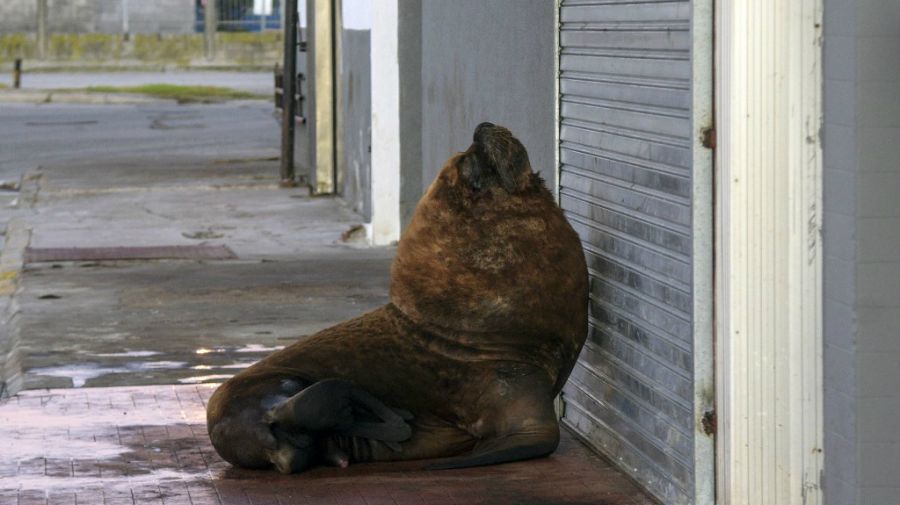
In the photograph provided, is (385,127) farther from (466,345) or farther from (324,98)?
(466,345)

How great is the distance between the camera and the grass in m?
35.4

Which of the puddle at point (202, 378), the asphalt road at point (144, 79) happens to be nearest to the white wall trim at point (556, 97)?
the puddle at point (202, 378)

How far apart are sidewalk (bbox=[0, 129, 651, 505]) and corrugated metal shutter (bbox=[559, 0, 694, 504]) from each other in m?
0.26

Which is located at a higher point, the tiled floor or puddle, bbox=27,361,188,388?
puddle, bbox=27,361,188,388

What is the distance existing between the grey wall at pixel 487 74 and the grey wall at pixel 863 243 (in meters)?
2.38

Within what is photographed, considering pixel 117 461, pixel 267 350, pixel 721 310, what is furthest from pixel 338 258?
pixel 721 310

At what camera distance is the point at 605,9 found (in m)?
5.91

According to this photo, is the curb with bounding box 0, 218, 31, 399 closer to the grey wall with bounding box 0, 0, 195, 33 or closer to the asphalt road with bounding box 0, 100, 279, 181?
the asphalt road with bounding box 0, 100, 279, 181

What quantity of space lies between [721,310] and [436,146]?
6.00m

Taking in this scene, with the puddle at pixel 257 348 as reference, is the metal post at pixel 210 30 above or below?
above

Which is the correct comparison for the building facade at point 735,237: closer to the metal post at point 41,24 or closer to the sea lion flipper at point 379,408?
the sea lion flipper at point 379,408

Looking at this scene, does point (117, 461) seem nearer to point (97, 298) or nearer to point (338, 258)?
point (97, 298)

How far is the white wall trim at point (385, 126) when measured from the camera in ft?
41.5

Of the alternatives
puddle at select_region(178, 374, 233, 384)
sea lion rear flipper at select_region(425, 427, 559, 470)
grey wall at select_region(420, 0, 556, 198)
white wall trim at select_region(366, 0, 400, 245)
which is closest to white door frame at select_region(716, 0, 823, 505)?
sea lion rear flipper at select_region(425, 427, 559, 470)
